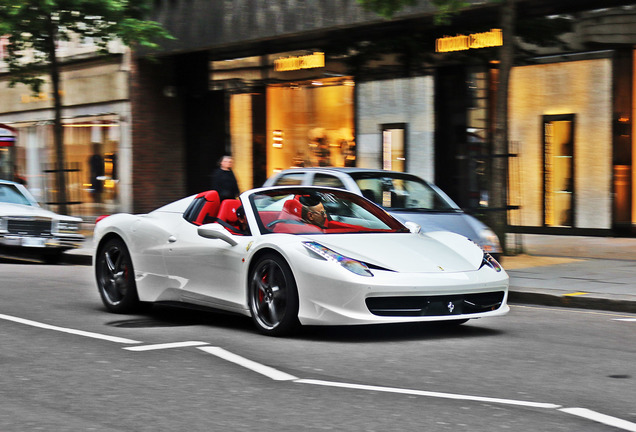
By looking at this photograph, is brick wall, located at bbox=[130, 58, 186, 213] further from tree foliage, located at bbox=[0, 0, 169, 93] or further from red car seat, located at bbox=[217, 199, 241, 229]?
red car seat, located at bbox=[217, 199, 241, 229]

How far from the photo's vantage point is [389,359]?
650 centimetres

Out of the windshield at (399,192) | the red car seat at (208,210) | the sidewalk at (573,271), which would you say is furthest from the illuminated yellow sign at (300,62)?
the red car seat at (208,210)

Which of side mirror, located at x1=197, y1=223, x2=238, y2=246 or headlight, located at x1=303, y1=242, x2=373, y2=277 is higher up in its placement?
side mirror, located at x1=197, y1=223, x2=238, y2=246

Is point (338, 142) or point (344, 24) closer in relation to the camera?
point (344, 24)

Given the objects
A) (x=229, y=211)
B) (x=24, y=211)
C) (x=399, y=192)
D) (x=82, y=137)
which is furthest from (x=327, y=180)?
(x=82, y=137)

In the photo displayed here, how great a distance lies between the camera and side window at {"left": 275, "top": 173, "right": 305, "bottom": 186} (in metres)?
12.5

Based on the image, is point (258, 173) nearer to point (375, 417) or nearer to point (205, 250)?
point (205, 250)

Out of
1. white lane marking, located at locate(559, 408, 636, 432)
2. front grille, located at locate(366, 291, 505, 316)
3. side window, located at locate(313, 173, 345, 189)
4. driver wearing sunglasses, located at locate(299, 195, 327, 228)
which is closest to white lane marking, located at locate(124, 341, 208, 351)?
front grille, located at locate(366, 291, 505, 316)

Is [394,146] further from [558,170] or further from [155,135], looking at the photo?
[155,135]

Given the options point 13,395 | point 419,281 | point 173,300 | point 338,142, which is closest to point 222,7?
point 338,142

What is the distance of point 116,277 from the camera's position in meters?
9.31

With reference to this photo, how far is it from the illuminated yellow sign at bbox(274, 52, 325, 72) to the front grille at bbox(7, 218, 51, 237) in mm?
7874

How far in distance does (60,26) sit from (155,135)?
5.12 meters

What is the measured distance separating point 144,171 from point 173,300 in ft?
53.3
